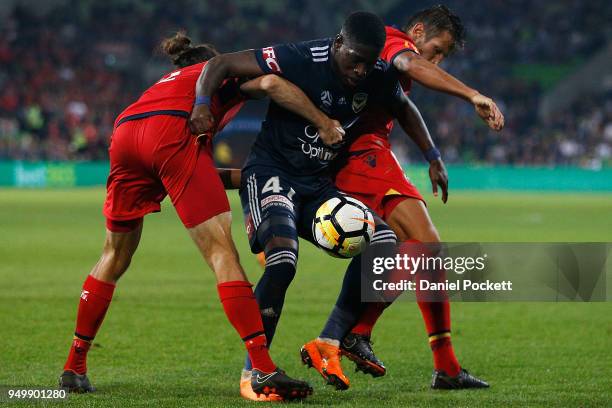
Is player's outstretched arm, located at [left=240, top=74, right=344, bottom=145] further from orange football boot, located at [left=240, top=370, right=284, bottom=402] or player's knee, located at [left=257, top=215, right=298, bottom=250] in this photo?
orange football boot, located at [left=240, top=370, right=284, bottom=402]

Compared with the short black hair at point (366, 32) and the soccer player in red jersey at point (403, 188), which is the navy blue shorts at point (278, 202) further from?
the short black hair at point (366, 32)

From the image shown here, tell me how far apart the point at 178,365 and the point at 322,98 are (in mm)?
1921

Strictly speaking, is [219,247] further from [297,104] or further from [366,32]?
[366,32]

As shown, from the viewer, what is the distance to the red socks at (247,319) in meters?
5.09

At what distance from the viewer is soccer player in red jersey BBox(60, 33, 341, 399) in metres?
5.12

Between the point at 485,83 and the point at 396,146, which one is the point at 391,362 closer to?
the point at 396,146

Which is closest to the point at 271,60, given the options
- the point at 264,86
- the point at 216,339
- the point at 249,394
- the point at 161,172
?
the point at 264,86

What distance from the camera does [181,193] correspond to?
5.23 metres

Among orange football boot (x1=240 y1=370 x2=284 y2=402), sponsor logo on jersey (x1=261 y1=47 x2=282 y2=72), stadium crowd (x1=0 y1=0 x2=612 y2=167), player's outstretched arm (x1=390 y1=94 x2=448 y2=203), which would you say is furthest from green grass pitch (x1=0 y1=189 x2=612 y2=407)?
stadium crowd (x1=0 y1=0 x2=612 y2=167)

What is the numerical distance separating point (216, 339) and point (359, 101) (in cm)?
258

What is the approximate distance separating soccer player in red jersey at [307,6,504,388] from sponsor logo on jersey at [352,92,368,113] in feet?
0.75

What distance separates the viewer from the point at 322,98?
5.62m

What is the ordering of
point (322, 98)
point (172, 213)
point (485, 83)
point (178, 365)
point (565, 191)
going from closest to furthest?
point (322, 98) → point (178, 365) → point (172, 213) → point (565, 191) → point (485, 83)

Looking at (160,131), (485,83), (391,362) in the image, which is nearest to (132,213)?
(160,131)
